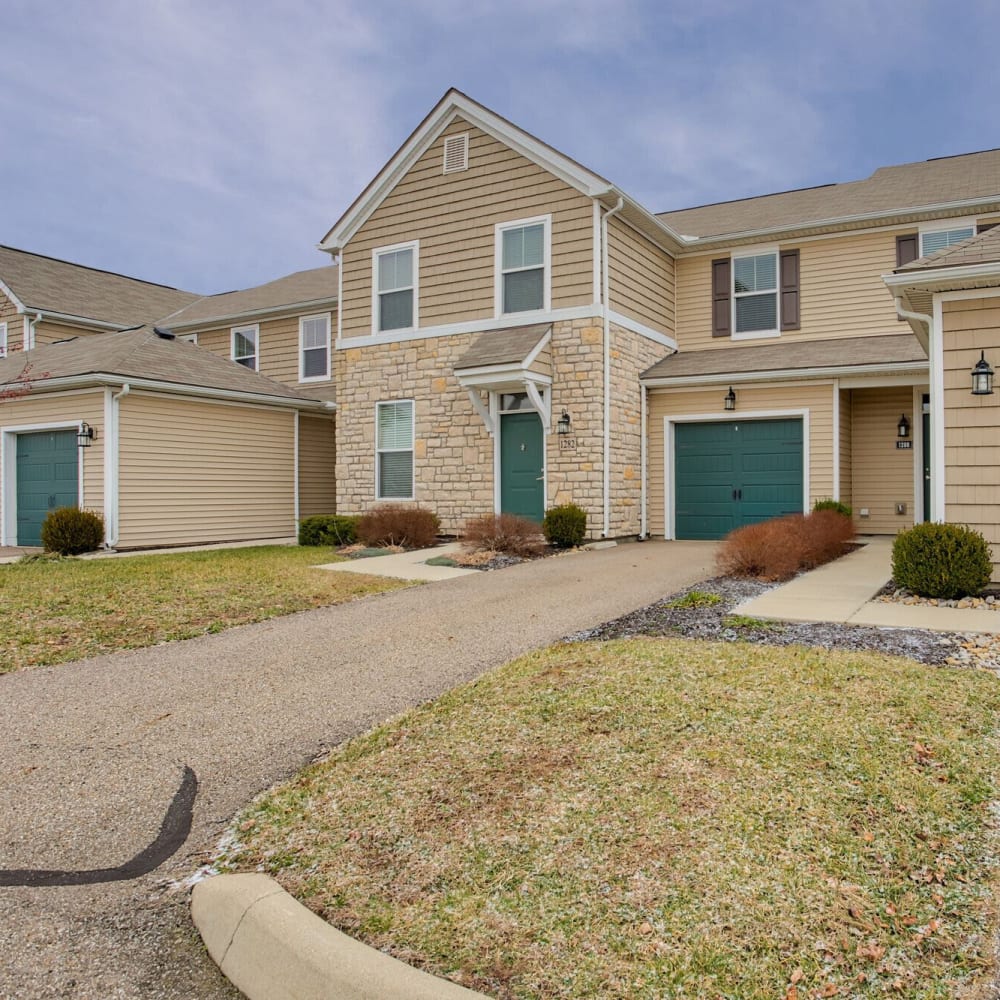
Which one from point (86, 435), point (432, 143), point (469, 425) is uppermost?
point (432, 143)

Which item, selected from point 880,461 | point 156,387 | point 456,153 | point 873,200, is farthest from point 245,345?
point 880,461

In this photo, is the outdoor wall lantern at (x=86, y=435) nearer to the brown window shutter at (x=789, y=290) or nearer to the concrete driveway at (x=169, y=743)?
the concrete driveway at (x=169, y=743)

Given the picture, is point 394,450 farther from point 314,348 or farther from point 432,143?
point 432,143

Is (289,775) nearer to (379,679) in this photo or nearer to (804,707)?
(379,679)

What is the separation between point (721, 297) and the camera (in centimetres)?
1517

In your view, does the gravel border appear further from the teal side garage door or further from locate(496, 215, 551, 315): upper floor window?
locate(496, 215, 551, 315): upper floor window

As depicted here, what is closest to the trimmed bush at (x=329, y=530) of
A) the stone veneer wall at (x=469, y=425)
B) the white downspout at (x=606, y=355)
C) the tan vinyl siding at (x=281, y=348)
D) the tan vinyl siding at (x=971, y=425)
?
the stone veneer wall at (x=469, y=425)

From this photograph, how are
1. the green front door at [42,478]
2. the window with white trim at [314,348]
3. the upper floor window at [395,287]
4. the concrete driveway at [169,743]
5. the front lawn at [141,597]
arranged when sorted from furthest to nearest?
the window with white trim at [314,348] < the upper floor window at [395,287] < the green front door at [42,478] < the front lawn at [141,597] < the concrete driveway at [169,743]

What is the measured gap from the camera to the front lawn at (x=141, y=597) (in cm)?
664

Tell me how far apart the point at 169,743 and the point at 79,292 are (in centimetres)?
2198

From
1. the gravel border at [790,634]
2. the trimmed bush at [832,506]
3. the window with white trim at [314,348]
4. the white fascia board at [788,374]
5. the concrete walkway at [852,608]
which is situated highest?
the window with white trim at [314,348]

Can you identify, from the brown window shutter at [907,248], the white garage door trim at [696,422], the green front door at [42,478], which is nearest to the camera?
the white garage door trim at [696,422]

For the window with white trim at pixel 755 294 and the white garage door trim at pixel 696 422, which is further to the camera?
the window with white trim at pixel 755 294

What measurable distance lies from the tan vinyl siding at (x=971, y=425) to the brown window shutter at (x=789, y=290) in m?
6.88
